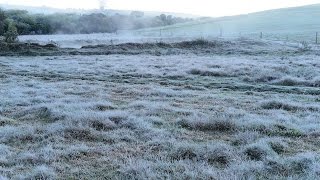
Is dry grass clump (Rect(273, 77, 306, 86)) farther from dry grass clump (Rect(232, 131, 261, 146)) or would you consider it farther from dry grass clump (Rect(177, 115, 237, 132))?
dry grass clump (Rect(232, 131, 261, 146))

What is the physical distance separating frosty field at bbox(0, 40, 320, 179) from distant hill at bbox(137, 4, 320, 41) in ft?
168

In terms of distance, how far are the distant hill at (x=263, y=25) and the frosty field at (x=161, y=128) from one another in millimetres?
51290

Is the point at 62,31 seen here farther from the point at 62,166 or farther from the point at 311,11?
the point at 62,166

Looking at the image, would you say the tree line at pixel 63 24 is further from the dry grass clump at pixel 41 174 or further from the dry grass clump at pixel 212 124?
the dry grass clump at pixel 41 174

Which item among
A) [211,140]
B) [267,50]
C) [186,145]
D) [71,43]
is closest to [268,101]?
[211,140]

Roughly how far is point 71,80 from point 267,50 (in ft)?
75.6

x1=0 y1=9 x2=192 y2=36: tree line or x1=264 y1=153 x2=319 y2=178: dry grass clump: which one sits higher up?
x1=0 y1=9 x2=192 y2=36: tree line

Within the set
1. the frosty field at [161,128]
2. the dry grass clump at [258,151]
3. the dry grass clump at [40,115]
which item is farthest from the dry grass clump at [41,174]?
the dry grass clump at [40,115]

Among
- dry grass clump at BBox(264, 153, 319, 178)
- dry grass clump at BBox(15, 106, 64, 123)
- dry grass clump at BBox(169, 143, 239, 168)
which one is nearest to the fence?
dry grass clump at BBox(15, 106, 64, 123)

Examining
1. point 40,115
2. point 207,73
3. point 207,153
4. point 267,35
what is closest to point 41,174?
point 207,153

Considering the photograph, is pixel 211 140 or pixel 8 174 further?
pixel 211 140

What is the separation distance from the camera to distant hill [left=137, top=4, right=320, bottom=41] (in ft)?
238

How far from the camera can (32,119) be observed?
1178 cm

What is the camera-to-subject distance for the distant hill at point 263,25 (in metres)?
72.6
